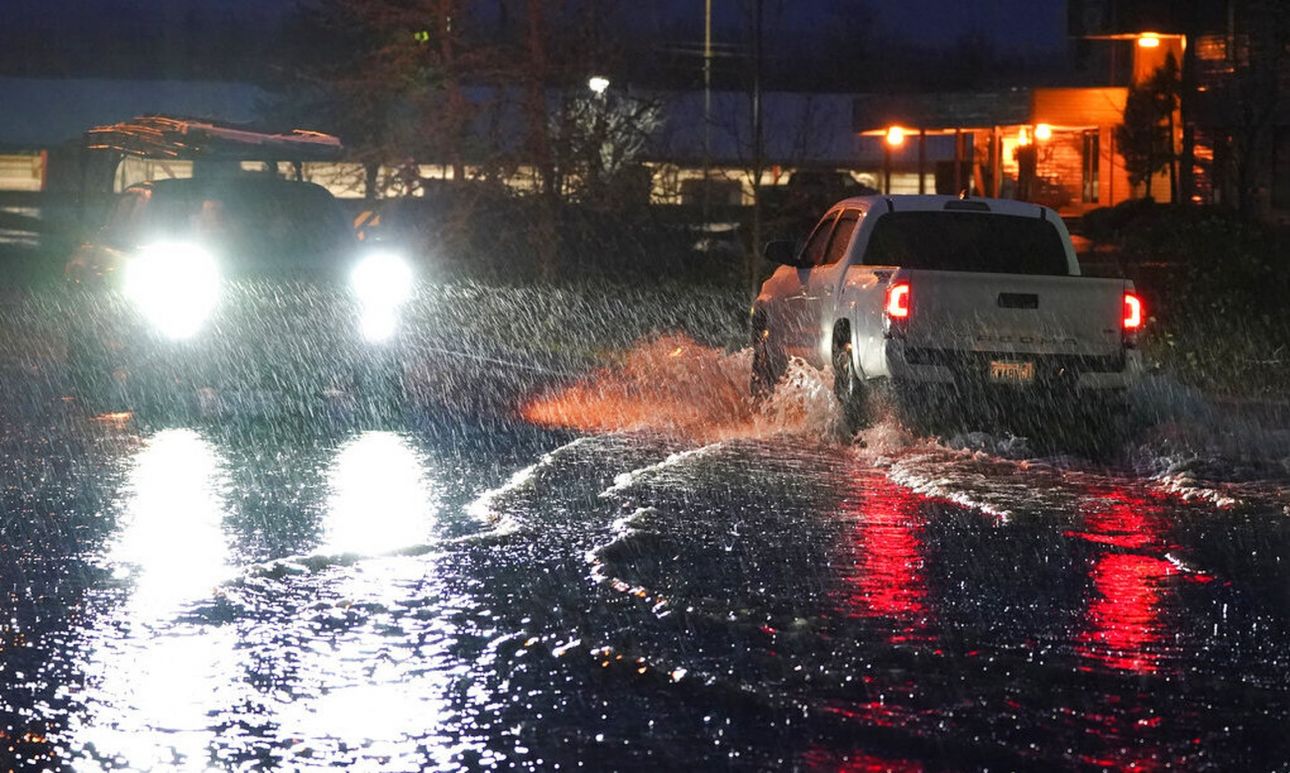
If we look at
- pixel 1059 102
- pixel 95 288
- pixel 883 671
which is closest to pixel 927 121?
pixel 1059 102

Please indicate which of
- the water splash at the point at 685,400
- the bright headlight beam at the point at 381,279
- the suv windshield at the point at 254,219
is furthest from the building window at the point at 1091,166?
the bright headlight beam at the point at 381,279

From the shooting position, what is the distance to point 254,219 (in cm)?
1708

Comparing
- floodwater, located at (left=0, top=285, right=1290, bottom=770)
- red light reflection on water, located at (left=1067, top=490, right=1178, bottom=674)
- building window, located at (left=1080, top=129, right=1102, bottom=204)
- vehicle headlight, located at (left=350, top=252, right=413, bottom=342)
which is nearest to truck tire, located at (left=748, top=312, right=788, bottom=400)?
floodwater, located at (left=0, top=285, right=1290, bottom=770)

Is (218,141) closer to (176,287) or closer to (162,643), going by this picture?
(176,287)

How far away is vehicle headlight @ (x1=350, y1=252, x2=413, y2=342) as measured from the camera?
16406 mm

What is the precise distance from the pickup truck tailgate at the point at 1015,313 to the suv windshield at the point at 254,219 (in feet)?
20.9

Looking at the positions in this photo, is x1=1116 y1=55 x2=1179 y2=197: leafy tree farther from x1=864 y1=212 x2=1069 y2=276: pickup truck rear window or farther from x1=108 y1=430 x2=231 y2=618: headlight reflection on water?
x1=108 y1=430 x2=231 y2=618: headlight reflection on water

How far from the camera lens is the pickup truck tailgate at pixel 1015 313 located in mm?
12719

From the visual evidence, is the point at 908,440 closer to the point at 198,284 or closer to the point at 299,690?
the point at 198,284

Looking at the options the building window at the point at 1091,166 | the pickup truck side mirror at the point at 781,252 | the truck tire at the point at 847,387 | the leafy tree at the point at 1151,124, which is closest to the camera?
the truck tire at the point at 847,387

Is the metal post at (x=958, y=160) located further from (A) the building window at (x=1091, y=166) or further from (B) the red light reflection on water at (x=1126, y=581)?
(B) the red light reflection on water at (x=1126, y=581)

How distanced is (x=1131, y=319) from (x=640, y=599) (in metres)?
6.27

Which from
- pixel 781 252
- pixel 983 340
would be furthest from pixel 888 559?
pixel 781 252

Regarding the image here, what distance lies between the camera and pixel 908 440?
13188 millimetres
